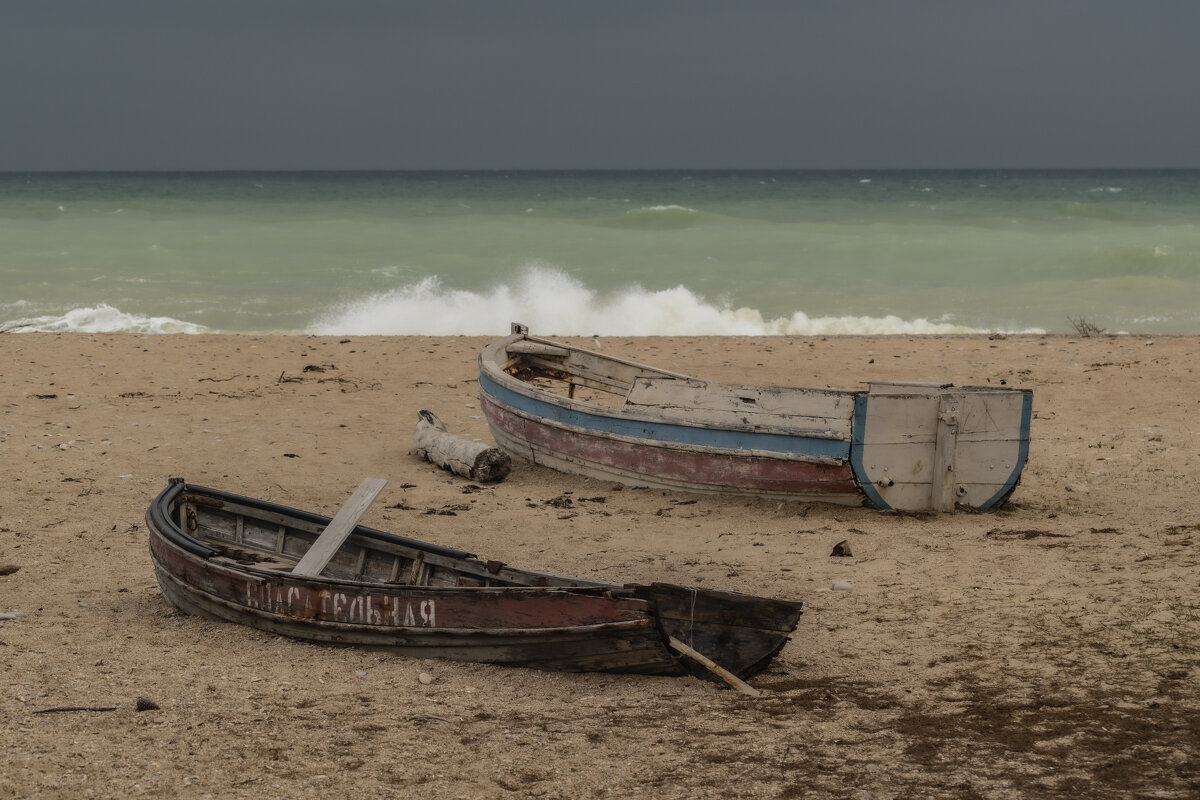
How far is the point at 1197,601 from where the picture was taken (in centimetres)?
634

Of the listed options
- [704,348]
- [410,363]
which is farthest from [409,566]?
[704,348]

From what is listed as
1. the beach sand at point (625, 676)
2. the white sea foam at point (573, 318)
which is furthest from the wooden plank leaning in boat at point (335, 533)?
the white sea foam at point (573, 318)

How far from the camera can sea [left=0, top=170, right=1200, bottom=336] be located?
22.1 metres

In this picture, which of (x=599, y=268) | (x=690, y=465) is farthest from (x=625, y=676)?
(x=599, y=268)

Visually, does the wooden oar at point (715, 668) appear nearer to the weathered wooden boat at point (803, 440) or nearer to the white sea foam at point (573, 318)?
the weathered wooden boat at point (803, 440)

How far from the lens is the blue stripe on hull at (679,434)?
853 centimetres

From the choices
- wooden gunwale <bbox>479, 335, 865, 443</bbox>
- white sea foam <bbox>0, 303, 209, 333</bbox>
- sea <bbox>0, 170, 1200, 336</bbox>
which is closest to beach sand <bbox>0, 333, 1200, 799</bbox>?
wooden gunwale <bbox>479, 335, 865, 443</bbox>

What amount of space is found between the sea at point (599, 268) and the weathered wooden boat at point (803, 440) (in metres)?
11.5

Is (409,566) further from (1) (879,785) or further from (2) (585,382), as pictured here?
(2) (585,382)

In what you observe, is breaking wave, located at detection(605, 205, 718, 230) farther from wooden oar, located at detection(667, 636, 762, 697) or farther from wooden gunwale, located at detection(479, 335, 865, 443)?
wooden oar, located at detection(667, 636, 762, 697)

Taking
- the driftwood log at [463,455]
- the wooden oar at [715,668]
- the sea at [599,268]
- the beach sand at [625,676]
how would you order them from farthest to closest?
the sea at [599,268] < the driftwood log at [463,455] < the wooden oar at [715,668] < the beach sand at [625,676]

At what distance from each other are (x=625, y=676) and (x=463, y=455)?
4.53m

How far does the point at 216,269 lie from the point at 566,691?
2726cm

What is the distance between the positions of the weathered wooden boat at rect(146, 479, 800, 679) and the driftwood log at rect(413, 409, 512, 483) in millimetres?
2764
